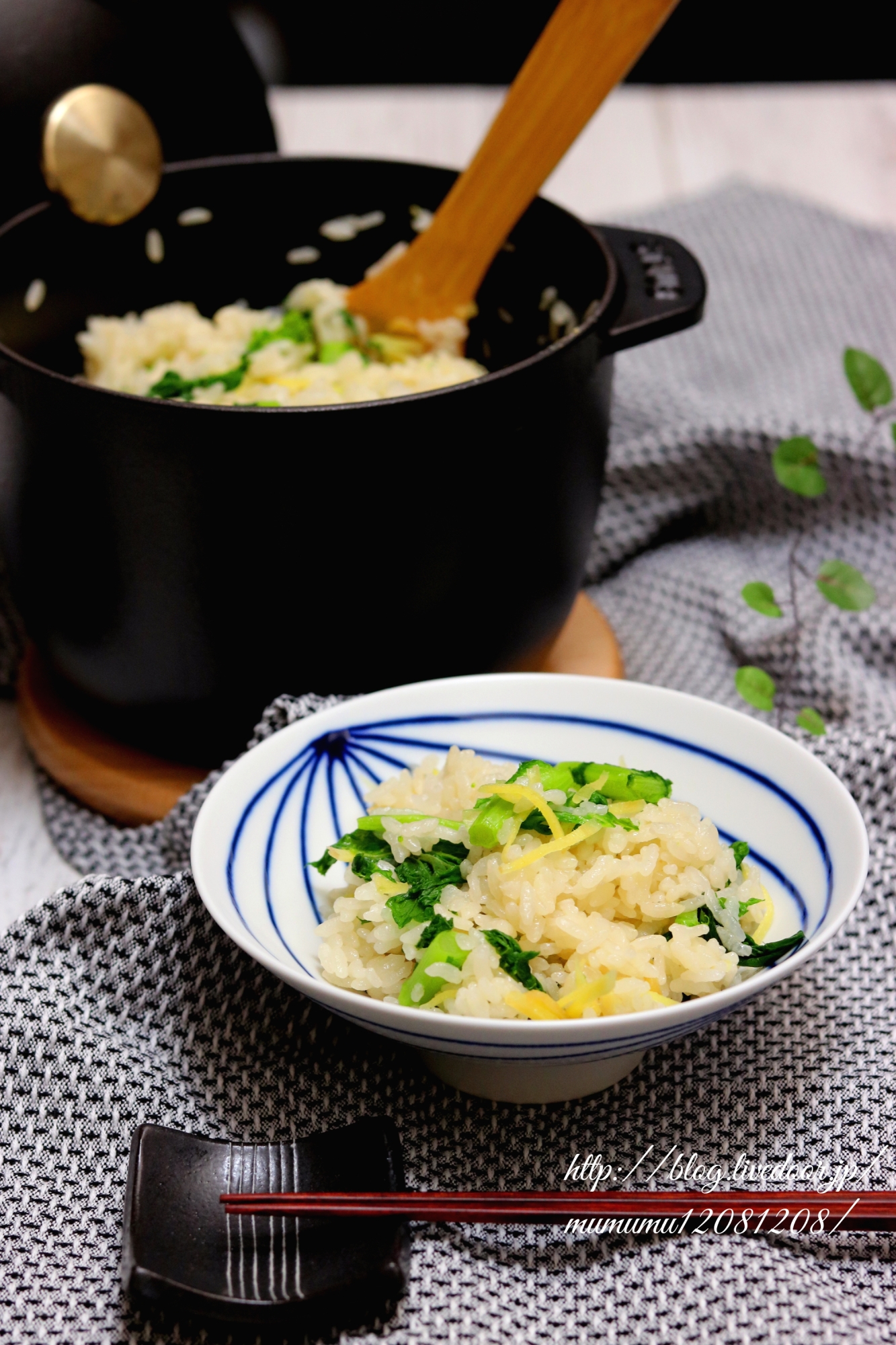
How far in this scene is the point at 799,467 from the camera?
1.48 metres

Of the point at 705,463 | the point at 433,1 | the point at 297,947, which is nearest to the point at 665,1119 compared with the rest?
the point at 297,947

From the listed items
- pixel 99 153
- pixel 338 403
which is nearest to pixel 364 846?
pixel 338 403

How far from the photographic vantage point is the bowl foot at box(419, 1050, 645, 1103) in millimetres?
938

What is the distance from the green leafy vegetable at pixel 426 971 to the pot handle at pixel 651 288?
1.99 feet

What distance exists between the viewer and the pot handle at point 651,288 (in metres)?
1.27

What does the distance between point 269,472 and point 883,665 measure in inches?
29.8

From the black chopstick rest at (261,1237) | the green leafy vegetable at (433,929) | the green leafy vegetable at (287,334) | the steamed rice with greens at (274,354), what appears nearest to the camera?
the black chopstick rest at (261,1237)

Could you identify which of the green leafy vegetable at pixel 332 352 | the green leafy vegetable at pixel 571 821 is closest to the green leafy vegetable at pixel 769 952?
the green leafy vegetable at pixel 571 821

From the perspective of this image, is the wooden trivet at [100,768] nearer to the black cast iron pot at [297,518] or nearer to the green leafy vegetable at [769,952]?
the black cast iron pot at [297,518]

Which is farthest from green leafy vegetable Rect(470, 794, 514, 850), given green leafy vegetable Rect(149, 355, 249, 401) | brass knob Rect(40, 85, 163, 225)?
brass knob Rect(40, 85, 163, 225)

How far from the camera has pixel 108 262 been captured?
1536 millimetres

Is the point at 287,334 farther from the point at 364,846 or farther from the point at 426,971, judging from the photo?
the point at 426,971

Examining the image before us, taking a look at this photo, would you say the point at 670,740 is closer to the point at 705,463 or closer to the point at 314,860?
the point at 314,860

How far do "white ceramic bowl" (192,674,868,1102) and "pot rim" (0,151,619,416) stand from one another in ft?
0.83
